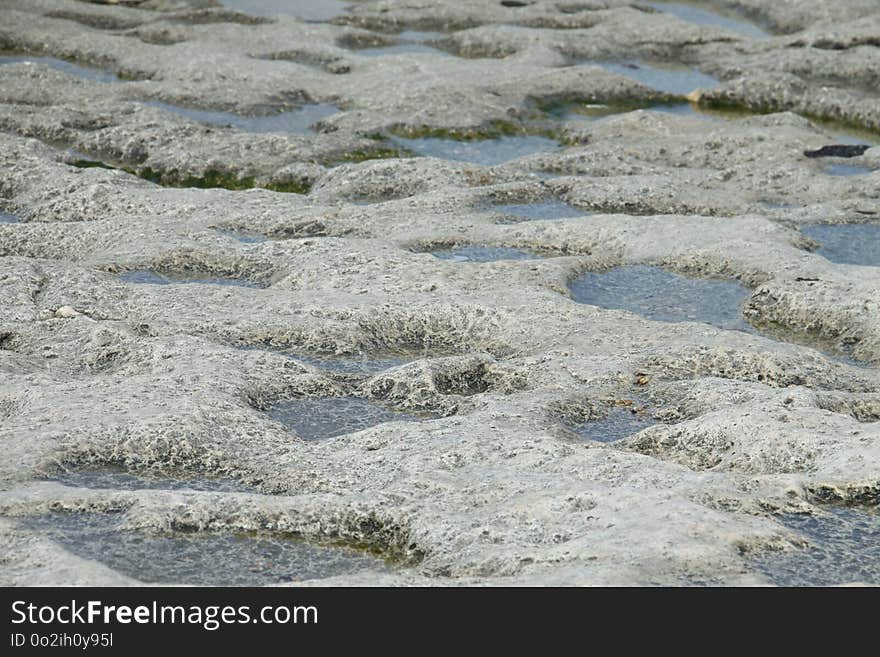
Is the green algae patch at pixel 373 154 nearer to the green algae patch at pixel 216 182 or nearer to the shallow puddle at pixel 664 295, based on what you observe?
the green algae patch at pixel 216 182

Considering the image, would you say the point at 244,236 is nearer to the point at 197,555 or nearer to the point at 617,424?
the point at 617,424

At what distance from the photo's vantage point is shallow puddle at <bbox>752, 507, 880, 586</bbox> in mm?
9070

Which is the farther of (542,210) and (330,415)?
(542,210)

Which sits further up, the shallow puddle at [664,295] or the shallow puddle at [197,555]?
the shallow puddle at [197,555]

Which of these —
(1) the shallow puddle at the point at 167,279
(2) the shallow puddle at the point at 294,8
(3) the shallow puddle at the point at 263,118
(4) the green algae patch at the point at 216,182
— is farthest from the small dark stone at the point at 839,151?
(2) the shallow puddle at the point at 294,8

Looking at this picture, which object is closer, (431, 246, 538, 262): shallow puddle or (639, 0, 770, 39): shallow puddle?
(431, 246, 538, 262): shallow puddle

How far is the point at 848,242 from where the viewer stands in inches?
738

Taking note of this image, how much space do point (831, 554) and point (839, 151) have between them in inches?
613

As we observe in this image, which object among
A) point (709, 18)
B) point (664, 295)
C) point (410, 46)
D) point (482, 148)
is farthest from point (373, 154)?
point (709, 18)

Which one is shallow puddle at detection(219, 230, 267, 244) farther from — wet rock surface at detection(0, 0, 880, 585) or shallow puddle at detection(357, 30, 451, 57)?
shallow puddle at detection(357, 30, 451, 57)

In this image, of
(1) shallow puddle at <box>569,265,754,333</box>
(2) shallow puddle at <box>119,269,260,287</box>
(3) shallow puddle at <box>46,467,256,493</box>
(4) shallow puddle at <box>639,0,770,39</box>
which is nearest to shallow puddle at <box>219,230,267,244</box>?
(2) shallow puddle at <box>119,269,260,287</box>

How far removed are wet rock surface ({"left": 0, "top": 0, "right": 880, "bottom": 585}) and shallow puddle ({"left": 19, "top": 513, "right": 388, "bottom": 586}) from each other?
0.12 ft

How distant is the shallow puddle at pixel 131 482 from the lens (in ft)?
34.6

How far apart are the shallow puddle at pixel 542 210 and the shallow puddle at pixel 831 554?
9926mm
